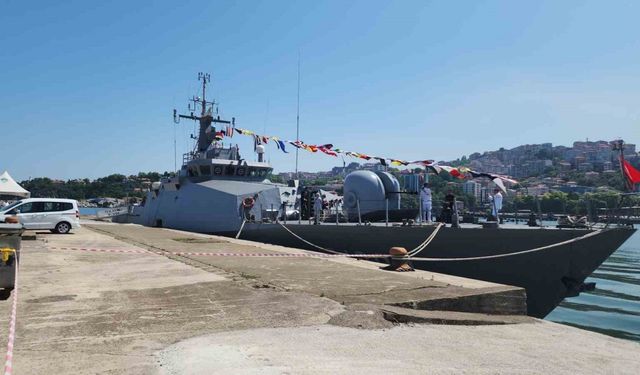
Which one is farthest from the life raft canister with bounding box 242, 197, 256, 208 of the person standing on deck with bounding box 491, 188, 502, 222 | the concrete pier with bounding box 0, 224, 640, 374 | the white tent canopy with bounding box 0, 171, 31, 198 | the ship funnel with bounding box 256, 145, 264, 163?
the white tent canopy with bounding box 0, 171, 31, 198

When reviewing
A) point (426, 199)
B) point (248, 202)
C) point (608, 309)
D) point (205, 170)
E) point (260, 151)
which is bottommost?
point (608, 309)

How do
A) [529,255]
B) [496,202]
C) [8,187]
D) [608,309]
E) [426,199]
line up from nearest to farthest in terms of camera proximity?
[529,255]
[496,202]
[608,309]
[426,199]
[8,187]

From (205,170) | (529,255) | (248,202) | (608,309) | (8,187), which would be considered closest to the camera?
(529,255)

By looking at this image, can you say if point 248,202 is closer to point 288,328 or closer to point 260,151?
point 260,151

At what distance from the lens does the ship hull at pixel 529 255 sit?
1050cm

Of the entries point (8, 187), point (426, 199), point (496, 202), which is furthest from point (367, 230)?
point (8, 187)

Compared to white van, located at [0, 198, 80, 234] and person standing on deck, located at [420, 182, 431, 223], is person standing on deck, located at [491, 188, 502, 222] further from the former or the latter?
white van, located at [0, 198, 80, 234]

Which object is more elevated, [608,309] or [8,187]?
[8,187]

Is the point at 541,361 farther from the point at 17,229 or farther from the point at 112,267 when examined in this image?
the point at 112,267

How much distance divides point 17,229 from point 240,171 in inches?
671

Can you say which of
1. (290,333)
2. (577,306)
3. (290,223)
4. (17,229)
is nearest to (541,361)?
(290,333)

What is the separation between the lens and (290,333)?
14.4ft

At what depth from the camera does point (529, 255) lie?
10.7 metres

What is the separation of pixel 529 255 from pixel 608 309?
4703mm
